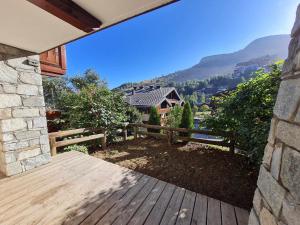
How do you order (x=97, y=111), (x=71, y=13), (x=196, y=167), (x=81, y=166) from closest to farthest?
(x=71, y=13)
(x=81, y=166)
(x=196, y=167)
(x=97, y=111)

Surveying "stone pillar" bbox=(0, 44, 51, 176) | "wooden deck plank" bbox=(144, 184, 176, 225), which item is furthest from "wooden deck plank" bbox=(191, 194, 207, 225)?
"stone pillar" bbox=(0, 44, 51, 176)

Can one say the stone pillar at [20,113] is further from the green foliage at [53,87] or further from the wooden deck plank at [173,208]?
the green foliage at [53,87]

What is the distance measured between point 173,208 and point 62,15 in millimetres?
2569

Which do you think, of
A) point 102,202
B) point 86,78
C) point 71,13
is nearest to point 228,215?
point 102,202

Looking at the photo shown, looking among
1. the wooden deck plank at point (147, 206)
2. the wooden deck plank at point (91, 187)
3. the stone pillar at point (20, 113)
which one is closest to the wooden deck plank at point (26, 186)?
the stone pillar at point (20, 113)

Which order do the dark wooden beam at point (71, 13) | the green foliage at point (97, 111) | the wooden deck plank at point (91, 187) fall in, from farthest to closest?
the green foliage at point (97, 111), the wooden deck plank at point (91, 187), the dark wooden beam at point (71, 13)

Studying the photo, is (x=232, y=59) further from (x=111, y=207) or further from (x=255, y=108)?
(x=111, y=207)

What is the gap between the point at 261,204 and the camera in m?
1.09

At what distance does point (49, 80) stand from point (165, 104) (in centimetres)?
1503

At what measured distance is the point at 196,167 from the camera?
381 centimetres

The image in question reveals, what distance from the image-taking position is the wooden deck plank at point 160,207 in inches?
68.4

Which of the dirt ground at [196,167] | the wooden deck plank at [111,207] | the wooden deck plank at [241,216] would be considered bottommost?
the dirt ground at [196,167]

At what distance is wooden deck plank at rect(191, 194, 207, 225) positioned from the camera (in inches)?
69.0

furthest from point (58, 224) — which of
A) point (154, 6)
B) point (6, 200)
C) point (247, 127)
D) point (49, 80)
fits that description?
point (49, 80)
